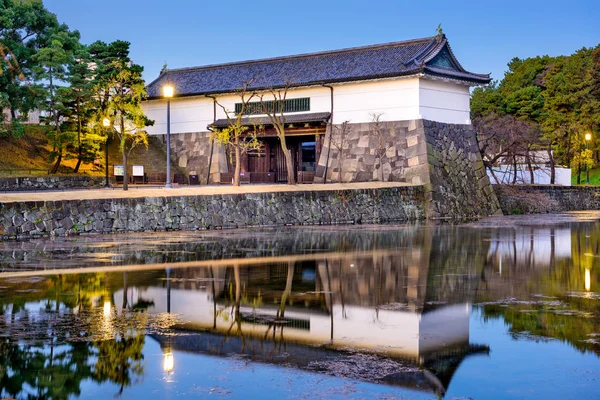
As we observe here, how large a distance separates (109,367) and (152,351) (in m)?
0.69

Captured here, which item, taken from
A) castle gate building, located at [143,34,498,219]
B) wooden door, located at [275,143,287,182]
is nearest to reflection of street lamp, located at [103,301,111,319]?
castle gate building, located at [143,34,498,219]

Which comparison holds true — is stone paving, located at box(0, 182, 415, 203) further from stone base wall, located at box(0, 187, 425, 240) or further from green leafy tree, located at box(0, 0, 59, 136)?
green leafy tree, located at box(0, 0, 59, 136)

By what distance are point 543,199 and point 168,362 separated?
40.4 meters

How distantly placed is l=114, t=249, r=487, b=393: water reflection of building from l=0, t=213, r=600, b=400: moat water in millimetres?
32

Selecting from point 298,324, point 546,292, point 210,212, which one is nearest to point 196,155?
point 210,212

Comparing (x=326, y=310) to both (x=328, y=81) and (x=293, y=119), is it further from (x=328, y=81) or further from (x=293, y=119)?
(x=293, y=119)

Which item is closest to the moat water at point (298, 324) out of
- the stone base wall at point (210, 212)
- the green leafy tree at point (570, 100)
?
the stone base wall at point (210, 212)

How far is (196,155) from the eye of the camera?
160 feet

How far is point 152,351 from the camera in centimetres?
877

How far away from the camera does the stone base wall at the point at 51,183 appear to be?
128ft

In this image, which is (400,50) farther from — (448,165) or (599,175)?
(599,175)

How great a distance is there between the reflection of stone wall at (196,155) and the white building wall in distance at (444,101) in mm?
13360

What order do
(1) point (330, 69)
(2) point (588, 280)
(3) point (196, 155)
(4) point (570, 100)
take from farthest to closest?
(4) point (570, 100)
(3) point (196, 155)
(1) point (330, 69)
(2) point (588, 280)

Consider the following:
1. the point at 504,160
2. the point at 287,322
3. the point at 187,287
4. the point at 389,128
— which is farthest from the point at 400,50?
the point at 287,322
